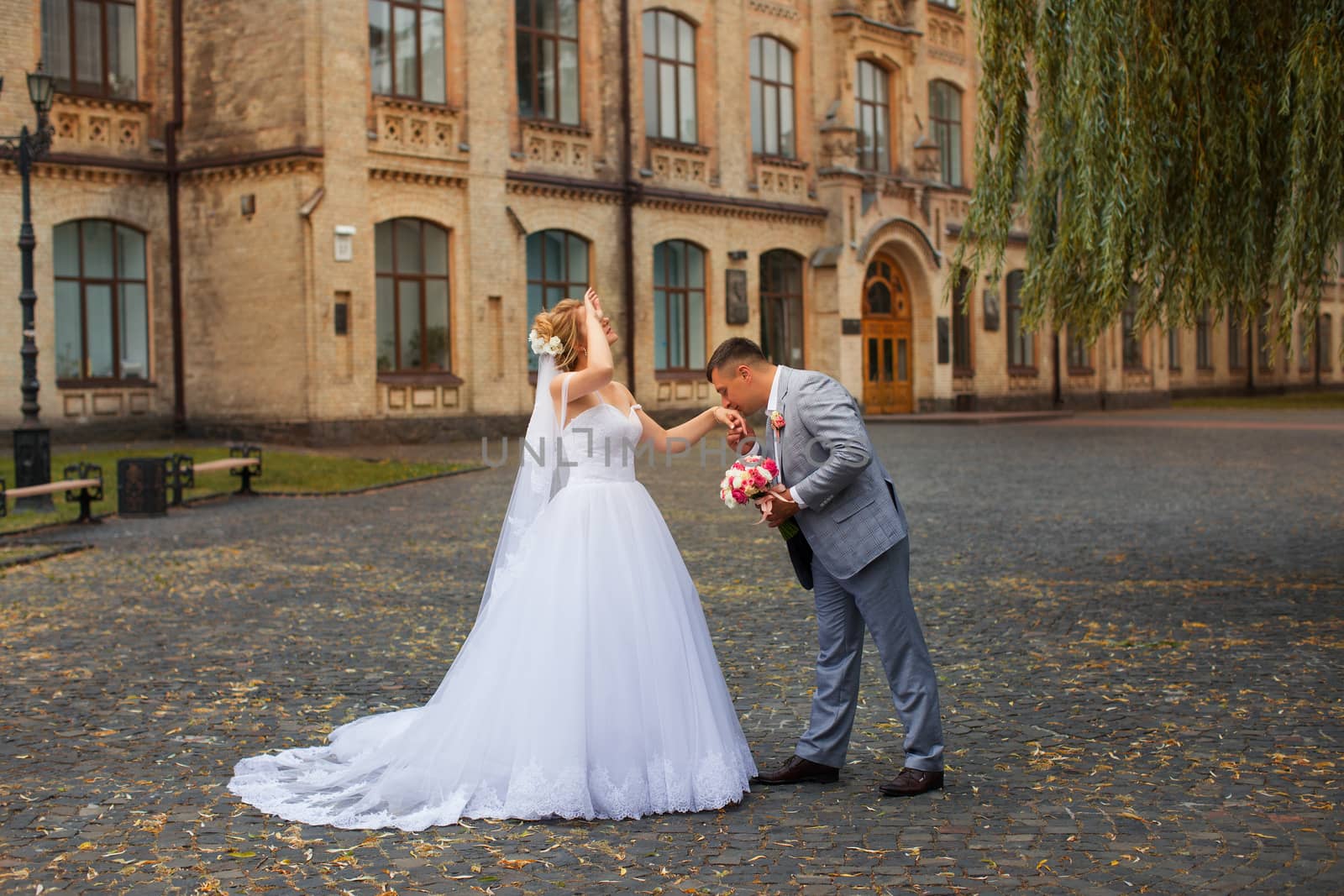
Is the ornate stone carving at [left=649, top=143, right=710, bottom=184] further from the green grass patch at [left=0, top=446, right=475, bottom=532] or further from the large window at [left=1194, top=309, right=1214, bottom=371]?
the large window at [left=1194, top=309, right=1214, bottom=371]

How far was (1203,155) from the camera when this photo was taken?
28.8 ft

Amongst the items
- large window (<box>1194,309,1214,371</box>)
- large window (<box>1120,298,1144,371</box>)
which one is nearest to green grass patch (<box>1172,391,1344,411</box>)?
large window (<box>1194,309,1214,371</box>)

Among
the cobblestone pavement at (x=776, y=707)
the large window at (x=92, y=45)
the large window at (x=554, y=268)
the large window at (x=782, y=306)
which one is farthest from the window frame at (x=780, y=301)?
the cobblestone pavement at (x=776, y=707)

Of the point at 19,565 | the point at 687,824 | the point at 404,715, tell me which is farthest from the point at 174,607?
the point at 687,824

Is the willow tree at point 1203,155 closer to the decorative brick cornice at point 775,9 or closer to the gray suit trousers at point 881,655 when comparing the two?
the gray suit trousers at point 881,655

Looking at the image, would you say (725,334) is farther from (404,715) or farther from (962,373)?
(404,715)

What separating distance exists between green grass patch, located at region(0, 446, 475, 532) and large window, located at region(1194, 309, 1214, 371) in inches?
1479

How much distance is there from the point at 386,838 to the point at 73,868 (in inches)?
40.7

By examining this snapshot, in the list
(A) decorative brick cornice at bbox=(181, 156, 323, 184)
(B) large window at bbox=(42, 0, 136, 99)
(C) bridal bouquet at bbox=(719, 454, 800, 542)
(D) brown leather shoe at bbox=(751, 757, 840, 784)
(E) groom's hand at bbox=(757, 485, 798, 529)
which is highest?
(B) large window at bbox=(42, 0, 136, 99)

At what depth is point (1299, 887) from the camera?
420 centimetres

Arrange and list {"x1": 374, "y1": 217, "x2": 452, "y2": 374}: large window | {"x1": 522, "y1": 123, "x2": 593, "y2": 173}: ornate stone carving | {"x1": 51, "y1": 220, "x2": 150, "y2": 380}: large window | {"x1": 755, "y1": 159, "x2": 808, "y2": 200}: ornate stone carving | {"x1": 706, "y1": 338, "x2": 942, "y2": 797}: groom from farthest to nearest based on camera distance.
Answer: {"x1": 755, "y1": 159, "x2": 808, "y2": 200}: ornate stone carving
{"x1": 522, "y1": 123, "x2": 593, "y2": 173}: ornate stone carving
{"x1": 374, "y1": 217, "x2": 452, "y2": 374}: large window
{"x1": 51, "y1": 220, "x2": 150, "y2": 380}: large window
{"x1": 706, "y1": 338, "x2": 942, "y2": 797}: groom

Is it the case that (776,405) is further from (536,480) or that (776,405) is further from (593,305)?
(536,480)

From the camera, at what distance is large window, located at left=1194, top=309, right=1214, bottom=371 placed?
5147cm

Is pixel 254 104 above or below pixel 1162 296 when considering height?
above
